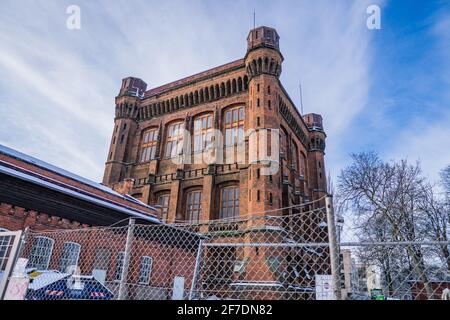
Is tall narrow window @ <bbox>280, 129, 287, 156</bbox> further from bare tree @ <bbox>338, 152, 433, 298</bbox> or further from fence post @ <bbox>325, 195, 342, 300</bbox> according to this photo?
fence post @ <bbox>325, 195, 342, 300</bbox>

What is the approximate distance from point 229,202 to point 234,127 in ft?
20.1

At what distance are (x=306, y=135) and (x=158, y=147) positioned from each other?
599 inches

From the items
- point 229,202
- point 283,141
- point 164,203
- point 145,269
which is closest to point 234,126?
point 283,141

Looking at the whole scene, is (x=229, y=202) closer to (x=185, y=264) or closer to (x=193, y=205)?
(x=193, y=205)

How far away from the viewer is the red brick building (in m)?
21.1

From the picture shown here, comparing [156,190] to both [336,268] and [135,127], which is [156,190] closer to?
A: [135,127]

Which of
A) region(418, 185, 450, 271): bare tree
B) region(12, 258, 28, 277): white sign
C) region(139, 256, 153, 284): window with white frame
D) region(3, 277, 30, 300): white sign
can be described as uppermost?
region(418, 185, 450, 271): bare tree

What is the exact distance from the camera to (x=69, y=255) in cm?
1185

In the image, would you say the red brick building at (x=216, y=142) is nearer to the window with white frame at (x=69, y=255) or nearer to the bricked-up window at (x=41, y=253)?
the window with white frame at (x=69, y=255)

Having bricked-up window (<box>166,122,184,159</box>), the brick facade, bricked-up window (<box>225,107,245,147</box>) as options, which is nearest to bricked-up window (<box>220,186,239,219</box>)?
bricked-up window (<box>225,107,245,147</box>)

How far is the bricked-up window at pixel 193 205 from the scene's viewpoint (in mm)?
22062

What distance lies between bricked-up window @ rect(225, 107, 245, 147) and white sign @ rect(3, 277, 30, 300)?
19683 millimetres

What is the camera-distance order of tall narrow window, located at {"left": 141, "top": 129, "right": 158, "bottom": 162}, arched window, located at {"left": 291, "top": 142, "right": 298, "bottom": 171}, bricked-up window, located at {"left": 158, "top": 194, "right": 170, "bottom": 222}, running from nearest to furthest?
bricked-up window, located at {"left": 158, "top": 194, "right": 170, "bottom": 222}
arched window, located at {"left": 291, "top": 142, "right": 298, "bottom": 171}
tall narrow window, located at {"left": 141, "top": 129, "right": 158, "bottom": 162}

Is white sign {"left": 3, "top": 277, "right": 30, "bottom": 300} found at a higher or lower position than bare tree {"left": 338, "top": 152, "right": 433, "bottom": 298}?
lower
